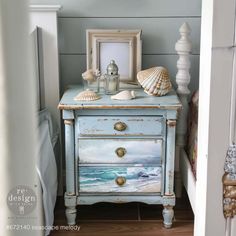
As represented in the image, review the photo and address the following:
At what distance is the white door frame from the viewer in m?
1.06

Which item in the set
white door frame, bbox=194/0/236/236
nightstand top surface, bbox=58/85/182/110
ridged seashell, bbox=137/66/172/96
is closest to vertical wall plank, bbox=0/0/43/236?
white door frame, bbox=194/0/236/236

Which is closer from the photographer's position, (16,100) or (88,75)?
(16,100)

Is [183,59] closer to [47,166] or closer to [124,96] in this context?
[124,96]

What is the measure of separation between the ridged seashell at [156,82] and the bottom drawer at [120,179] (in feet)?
1.13

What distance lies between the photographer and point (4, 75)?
33cm

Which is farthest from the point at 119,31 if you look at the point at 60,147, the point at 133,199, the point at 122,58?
the point at 133,199

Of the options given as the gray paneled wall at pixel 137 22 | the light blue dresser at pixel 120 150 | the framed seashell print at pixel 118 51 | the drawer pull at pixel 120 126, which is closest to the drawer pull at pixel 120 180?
the light blue dresser at pixel 120 150

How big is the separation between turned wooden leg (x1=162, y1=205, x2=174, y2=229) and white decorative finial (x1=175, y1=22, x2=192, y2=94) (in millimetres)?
560

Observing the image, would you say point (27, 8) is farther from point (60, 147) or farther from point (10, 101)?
point (60, 147)

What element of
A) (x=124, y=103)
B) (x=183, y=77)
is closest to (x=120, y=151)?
(x=124, y=103)

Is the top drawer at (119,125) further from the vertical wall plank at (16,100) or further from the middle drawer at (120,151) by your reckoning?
the vertical wall plank at (16,100)

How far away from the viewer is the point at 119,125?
192cm

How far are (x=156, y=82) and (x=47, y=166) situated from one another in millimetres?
607

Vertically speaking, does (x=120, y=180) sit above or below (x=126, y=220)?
above
